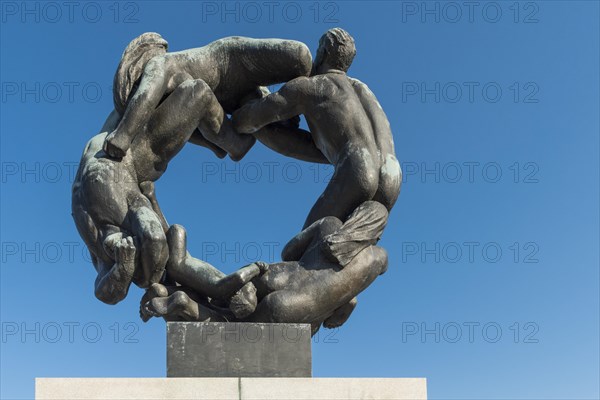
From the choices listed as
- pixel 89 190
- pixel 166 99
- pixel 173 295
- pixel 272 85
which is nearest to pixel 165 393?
pixel 173 295

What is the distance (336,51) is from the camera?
272 inches

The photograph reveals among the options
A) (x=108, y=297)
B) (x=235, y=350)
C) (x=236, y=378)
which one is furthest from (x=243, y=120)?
(x=236, y=378)

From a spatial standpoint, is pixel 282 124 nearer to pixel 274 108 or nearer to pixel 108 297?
pixel 274 108

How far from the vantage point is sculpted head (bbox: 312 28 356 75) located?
22.7 feet

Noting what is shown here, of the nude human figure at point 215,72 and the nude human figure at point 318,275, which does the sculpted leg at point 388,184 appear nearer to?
the nude human figure at point 318,275

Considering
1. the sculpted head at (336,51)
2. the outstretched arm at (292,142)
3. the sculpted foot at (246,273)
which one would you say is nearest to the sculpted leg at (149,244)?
the sculpted foot at (246,273)

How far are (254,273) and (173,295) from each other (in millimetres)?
579

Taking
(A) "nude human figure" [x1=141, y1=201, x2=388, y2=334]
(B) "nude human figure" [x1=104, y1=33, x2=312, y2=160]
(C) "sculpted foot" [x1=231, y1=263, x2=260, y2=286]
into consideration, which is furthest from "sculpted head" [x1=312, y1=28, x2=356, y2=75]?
(C) "sculpted foot" [x1=231, y1=263, x2=260, y2=286]

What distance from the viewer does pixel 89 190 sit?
6.16 m

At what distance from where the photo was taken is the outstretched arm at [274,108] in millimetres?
6789

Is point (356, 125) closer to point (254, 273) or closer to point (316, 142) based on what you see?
point (316, 142)

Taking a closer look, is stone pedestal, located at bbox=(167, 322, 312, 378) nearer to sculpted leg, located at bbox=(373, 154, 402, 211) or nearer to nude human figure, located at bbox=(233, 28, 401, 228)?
nude human figure, located at bbox=(233, 28, 401, 228)

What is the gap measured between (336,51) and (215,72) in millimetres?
1002

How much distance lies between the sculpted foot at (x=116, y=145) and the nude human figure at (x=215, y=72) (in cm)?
6
